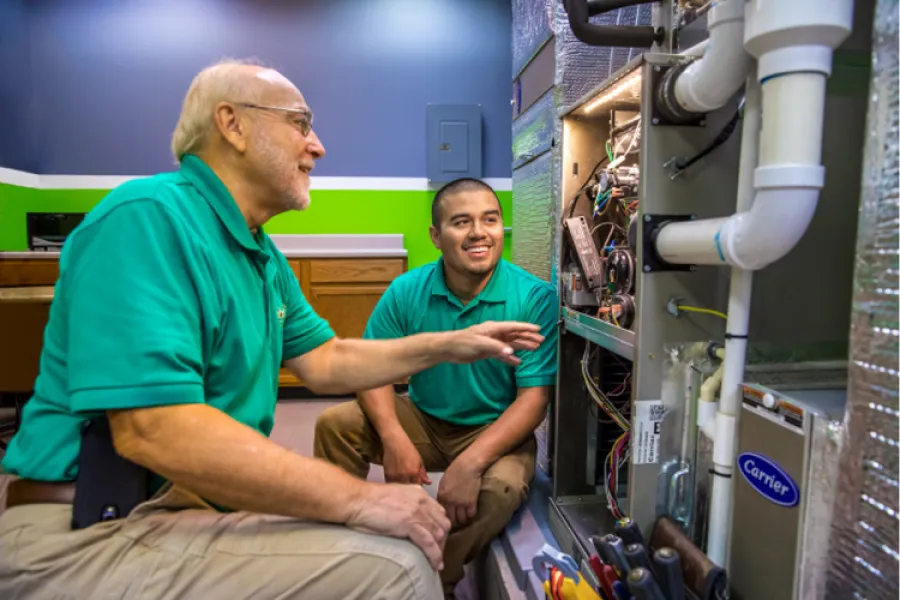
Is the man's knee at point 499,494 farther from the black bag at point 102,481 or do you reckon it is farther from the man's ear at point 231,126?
the man's ear at point 231,126

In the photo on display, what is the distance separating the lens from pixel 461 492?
144 centimetres

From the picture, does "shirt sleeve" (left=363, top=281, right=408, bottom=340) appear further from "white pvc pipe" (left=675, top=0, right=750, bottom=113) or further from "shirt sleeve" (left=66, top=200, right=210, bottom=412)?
"white pvc pipe" (left=675, top=0, right=750, bottom=113)

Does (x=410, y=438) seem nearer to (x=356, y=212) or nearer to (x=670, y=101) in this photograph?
(x=670, y=101)

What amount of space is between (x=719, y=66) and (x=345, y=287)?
2626mm

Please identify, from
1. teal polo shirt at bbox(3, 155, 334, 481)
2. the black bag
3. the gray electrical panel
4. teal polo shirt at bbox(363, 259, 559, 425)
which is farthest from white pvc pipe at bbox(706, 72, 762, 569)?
the gray electrical panel

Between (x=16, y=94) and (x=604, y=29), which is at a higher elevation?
(x=16, y=94)

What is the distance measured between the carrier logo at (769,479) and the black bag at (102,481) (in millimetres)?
925

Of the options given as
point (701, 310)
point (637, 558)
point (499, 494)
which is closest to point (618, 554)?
point (637, 558)

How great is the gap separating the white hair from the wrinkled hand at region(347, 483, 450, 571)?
689 mm

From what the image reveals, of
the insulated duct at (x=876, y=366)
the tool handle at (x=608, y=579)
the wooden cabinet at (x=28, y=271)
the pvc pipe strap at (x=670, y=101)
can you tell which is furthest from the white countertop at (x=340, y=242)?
the insulated duct at (x=876, y=366)

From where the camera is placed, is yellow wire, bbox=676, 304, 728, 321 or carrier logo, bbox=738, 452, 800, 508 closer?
carrier logo, bbox=738, 452, 800, 508

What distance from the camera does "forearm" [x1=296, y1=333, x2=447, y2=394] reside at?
125cm

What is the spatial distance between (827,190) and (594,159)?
76 centimetres

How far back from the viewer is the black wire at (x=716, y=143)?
1022 mm
